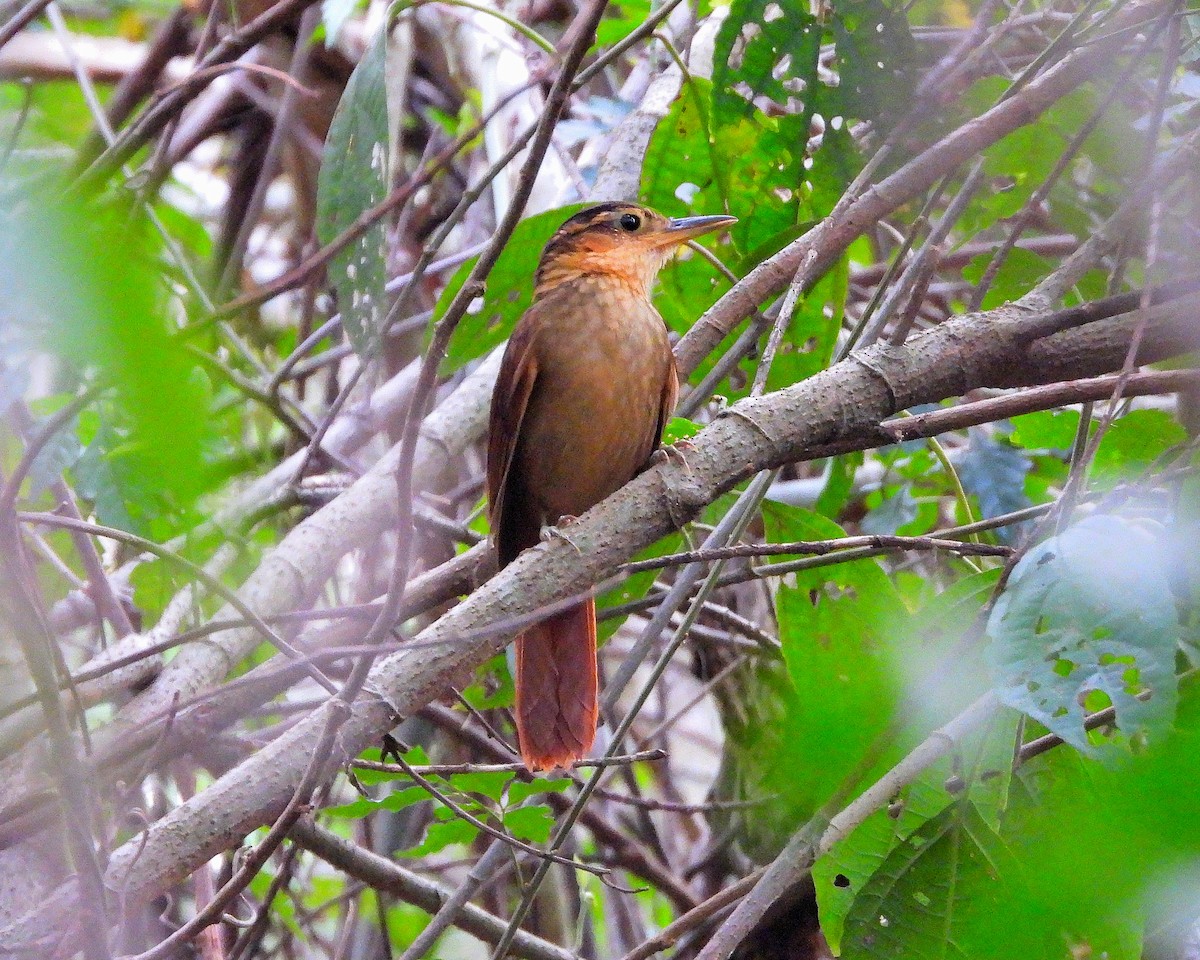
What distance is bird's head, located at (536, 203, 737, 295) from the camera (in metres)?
3.29

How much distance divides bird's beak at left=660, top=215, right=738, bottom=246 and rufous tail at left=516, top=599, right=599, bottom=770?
0.95 m

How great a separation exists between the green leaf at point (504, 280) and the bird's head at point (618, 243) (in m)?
0.15

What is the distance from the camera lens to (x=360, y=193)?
2307 mm

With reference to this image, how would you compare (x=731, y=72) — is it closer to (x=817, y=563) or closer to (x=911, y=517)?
(x=817, y=563)

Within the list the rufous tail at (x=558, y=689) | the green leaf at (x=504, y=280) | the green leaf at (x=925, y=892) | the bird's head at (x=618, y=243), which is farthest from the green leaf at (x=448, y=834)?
the bird's head at (x=618, y=243)

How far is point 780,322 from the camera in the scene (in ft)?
7.25

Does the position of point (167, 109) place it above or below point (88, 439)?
above

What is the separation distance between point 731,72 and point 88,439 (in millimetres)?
1746

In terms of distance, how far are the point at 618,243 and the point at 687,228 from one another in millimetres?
208

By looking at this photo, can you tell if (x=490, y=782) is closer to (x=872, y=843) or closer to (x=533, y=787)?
(x=533, y=787)

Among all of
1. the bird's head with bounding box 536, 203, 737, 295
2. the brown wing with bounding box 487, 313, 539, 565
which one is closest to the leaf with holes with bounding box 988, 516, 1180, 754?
the brown wing with bounding box 487, 313, 539, 565

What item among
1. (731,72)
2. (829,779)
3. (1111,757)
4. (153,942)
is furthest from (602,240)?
(829,779)

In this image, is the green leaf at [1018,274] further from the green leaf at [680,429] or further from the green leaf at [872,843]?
the green leaf at [872,843]

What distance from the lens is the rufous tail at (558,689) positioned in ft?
9.50
